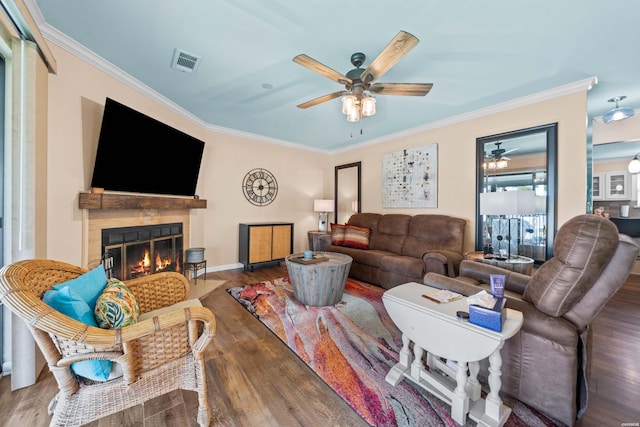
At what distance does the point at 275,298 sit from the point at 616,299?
4.32 metres

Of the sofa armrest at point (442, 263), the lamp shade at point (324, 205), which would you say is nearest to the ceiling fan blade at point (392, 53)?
the sofa armrest at point (442, 263)

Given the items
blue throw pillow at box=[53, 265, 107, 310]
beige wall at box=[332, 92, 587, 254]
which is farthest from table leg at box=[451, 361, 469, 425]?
beige wall at box=[332, 92, 587, 254]

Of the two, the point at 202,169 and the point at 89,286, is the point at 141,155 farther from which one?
the point at 89,286

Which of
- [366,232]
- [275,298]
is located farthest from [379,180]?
[275,298]

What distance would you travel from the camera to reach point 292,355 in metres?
1.90

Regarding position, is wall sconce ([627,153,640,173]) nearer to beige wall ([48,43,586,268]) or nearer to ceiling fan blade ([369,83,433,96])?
beige wall ([48,43,586,268])

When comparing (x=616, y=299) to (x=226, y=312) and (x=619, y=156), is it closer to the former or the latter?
(x=619, y=156)

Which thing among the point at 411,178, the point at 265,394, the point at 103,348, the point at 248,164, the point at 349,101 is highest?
the point at 349,101

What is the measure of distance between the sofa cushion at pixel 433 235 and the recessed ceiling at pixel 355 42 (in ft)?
5.28

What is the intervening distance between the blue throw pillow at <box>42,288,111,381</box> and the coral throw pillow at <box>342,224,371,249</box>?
11.2 ft

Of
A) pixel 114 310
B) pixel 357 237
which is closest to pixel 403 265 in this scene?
pixel 357 237

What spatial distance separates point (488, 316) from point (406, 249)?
267 cm

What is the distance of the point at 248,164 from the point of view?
452cm

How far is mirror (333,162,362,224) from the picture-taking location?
16.8 ft
